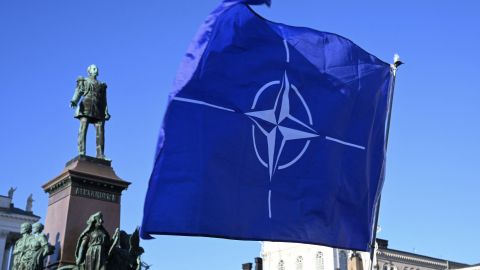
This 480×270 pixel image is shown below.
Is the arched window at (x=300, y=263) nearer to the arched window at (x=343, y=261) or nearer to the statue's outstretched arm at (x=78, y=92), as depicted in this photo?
the arched window at (x=343, y=261)

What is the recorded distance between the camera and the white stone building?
66.6m

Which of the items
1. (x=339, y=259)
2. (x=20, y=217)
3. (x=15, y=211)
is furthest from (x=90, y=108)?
(x=339, y=259)

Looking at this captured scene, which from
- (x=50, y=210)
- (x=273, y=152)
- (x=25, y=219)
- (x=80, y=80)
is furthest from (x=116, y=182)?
(x=25, y=219)

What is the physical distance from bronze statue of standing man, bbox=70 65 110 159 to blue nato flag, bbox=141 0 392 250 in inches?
233

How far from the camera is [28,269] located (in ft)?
50.0

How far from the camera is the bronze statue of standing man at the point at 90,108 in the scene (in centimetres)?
1742

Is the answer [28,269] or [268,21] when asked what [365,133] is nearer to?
[268,21]

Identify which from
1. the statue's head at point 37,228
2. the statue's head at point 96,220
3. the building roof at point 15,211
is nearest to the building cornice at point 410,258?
the building roof at point 15,211

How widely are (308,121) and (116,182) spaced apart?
5588 millimetres

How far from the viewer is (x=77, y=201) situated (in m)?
16.2

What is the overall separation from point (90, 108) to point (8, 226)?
54597 millimetres

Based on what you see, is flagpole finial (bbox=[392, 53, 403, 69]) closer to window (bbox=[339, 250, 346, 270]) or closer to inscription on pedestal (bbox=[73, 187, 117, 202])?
inscription on pedestal (bbox=[73, 187, 117, 202])

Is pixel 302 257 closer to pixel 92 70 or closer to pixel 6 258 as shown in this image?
pixel 6 258

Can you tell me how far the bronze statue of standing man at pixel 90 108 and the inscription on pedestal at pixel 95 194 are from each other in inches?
44.2
